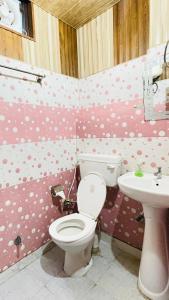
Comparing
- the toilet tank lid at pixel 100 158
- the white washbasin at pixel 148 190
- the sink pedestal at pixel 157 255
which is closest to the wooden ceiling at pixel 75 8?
the toilet tank lid at pixel 100 158

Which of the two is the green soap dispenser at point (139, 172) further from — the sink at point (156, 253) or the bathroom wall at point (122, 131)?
the sink at point (156, 253)

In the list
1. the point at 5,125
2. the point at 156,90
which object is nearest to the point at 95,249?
the point at 5,125

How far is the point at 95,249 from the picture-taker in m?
1.82

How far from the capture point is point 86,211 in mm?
1742

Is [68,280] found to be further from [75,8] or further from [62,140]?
[75,8]

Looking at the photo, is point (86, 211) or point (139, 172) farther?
point (86, 211)

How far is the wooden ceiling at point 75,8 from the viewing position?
5.14 ft

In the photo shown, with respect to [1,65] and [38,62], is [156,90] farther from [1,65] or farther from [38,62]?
[1,65]

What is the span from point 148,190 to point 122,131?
72cm

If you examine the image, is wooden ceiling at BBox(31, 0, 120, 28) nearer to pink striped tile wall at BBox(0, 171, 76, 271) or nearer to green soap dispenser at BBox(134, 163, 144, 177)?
green soap dispenser at BBox(134, 163, 144, 177)

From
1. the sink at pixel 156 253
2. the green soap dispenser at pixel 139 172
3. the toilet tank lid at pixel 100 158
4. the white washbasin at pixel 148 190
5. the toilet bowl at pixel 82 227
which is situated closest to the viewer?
the white washbasin at pixel 148 190

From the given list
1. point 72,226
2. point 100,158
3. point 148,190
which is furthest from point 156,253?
point 100,158

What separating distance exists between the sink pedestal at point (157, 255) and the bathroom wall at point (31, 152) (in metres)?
0.97

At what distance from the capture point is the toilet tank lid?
166 cm
